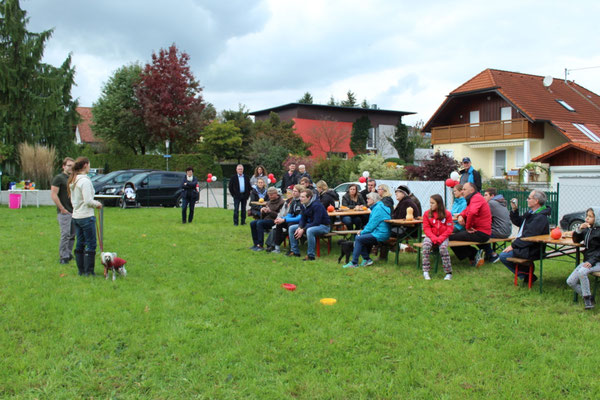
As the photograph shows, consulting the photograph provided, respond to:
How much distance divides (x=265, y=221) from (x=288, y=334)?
4938mm

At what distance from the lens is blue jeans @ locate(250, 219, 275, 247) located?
9.58 meters

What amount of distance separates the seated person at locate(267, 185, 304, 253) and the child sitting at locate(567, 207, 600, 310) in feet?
15.6

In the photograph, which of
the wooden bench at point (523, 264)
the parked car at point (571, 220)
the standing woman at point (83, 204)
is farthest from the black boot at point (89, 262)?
the parked car at point (571, 220)

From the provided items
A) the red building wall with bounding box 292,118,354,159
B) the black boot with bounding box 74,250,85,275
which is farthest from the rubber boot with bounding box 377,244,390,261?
the red building wall with bounding box 292,118,354,159

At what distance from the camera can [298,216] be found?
30.4 feet

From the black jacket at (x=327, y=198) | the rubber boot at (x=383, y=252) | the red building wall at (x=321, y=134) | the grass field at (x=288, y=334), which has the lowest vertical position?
the grass field at (x=288, y=334)

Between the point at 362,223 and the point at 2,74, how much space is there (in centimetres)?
1902

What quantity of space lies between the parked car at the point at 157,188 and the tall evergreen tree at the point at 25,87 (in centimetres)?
628

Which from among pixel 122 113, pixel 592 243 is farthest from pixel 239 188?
pixel 122 113

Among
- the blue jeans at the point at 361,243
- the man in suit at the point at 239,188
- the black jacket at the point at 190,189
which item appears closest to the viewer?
the blue jeans at the point at 361,243

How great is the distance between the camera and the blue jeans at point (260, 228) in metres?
9.58

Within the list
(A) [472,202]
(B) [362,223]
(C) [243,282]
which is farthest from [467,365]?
(B) [362,223]

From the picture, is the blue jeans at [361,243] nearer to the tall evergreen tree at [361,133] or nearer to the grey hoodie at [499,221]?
the grey hoodie at [499,221]

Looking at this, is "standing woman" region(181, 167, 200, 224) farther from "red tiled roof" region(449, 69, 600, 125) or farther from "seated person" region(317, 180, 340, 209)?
"red tiled roof" region(449, 69, 600, 125)
